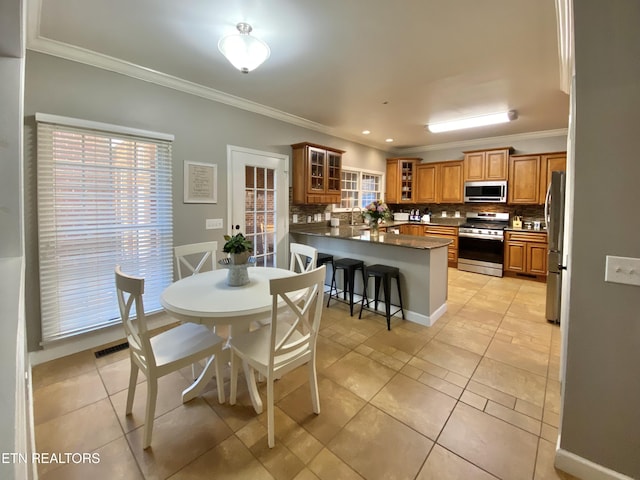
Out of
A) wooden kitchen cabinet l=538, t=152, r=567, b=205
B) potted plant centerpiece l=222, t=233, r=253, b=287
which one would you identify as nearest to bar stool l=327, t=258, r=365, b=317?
potted plant centerpiece l=222, t=233, r=253, b=287

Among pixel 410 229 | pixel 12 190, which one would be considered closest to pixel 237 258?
pixel 12 190

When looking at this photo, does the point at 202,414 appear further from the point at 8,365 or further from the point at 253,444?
the point at 8,365

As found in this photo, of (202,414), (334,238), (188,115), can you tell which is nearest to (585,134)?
(202,414)

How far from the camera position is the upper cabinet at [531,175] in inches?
192

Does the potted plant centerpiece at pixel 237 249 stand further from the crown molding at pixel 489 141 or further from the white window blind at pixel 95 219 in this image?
the crown molding at pixel 489 141


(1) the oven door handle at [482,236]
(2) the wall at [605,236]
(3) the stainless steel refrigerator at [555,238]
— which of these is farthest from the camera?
(1) the oven door handle at [482,236]

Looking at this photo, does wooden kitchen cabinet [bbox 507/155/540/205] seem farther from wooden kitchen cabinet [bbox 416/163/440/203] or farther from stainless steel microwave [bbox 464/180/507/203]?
wooden kitchen cabinet [bbox 416/163/440/203]

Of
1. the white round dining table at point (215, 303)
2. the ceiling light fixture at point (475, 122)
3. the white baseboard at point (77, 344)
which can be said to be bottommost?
the white baseboard at point (77, 344)

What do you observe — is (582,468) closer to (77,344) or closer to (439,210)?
(77,344)

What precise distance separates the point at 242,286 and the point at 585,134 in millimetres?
2188

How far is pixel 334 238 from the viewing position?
4094 millimetres

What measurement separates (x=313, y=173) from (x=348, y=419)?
3399 mm

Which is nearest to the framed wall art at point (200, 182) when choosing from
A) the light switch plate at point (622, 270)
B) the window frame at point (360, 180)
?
the window frame at point (360, 180)

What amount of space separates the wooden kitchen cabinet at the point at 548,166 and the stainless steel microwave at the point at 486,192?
547 millimetres
